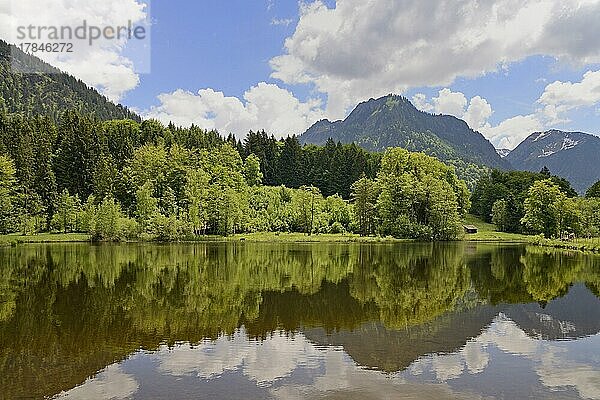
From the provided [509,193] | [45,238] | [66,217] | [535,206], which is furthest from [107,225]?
[509,193]

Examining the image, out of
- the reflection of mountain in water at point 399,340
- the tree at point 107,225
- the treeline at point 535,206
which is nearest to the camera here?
the reflection of mountain in water at point 399,340

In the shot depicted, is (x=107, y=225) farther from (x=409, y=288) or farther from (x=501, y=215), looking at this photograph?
(x=501, y=215)

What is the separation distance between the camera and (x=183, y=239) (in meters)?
72.0

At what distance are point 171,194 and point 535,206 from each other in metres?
57.9

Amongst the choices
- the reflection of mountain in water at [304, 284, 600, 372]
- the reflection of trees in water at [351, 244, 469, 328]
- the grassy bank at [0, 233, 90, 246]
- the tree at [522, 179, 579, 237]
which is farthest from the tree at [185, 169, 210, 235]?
the reflection of mountain in water at [304, 284, 600, 372]

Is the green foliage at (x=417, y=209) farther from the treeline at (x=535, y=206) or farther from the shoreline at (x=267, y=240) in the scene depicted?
the treeline at (x=535, y=206)

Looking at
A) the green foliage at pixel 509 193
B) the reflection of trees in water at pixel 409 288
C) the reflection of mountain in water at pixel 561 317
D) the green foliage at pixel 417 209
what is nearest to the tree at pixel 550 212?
the green foliage at pixel 417 209

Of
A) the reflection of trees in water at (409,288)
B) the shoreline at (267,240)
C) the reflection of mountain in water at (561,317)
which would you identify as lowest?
the reflection of mountain in water at (561,317)

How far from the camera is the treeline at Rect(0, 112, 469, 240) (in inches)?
2916

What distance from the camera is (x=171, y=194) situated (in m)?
82.4

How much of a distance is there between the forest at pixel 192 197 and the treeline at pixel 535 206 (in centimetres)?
22

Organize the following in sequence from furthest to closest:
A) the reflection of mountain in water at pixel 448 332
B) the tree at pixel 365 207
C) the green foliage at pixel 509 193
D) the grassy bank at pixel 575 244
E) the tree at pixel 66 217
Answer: the green foliage at pixel 509 193 → the tree at pixel 365 207 → the tree at pixel 66 217 → the grassy bank at pixel 575 244 → the reflection of mountain in water at pixel 448 332

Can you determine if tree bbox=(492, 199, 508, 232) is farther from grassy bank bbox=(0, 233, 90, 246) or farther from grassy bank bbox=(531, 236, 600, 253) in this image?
grassy bank bbox=(0, 233, 90, 246)

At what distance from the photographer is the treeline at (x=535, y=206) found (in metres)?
77.1
